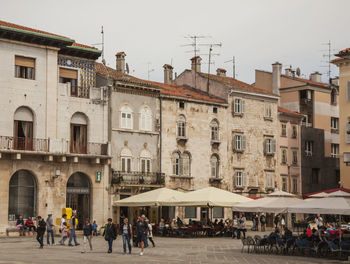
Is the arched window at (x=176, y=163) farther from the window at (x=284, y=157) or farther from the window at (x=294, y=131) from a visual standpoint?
the window at (x=294, y=131)

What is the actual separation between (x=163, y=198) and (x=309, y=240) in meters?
14.6

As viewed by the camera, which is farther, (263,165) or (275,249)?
(263,165)

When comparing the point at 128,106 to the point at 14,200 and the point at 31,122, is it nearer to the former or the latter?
the point at 31,122

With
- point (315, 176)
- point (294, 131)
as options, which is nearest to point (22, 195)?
point (294, 131)

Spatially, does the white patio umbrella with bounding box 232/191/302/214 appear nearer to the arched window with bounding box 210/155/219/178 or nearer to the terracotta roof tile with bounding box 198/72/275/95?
the arched window with bounding box 210/155/219/178

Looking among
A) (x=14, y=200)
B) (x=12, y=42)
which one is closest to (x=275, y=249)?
(x=14, y=200)

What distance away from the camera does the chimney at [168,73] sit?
6100 cm

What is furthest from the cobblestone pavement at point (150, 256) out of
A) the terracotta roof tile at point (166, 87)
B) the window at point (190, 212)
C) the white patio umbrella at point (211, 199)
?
the terracotta roof tile at point (166, 87)

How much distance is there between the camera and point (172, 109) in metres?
53.0

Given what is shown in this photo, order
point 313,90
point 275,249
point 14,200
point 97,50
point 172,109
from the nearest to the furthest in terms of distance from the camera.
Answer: point 275,249
point 14,200
point 97,50
point 172,109
point 313,90

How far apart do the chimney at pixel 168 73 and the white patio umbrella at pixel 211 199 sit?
70.3 ft

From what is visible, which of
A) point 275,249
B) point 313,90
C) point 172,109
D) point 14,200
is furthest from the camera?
point 313,90

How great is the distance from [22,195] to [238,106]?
865 inches

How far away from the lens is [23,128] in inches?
1735
